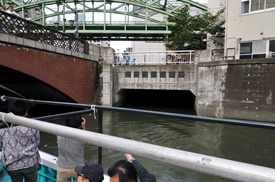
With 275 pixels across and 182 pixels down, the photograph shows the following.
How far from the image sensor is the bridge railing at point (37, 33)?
8039 mm

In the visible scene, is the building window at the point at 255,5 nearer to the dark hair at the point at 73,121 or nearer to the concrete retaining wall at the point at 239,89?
the concrete retaining wall at the point at 239,89

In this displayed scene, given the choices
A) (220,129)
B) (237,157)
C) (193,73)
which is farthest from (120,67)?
(237,157)

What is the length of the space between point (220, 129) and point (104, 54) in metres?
9.79

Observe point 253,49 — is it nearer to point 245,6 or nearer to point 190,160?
point 245,6

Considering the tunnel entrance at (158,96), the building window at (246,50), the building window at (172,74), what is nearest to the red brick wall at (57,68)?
the building window at (172,74)

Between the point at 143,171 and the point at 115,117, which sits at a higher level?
the point at 143,171

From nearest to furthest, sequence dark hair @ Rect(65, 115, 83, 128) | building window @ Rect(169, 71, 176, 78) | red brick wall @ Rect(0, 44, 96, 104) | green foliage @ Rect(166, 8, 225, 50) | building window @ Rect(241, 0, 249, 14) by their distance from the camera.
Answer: dark hair @ Rect(65, 115, 83, 128) < red brick wall @ Rect(0, 44, 96, 104) < building window @ Rect(241, 0, 249, 14) < building window @ Rect(169, 71, 176, 78) < green foliage @ Rect(166, 8, 225, 50)

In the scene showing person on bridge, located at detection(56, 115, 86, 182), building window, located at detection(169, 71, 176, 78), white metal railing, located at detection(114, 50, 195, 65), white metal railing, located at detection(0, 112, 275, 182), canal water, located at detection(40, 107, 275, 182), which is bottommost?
canal water, located at detection(40, 107, 275, 182)

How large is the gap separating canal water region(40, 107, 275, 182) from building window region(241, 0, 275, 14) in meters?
8.16

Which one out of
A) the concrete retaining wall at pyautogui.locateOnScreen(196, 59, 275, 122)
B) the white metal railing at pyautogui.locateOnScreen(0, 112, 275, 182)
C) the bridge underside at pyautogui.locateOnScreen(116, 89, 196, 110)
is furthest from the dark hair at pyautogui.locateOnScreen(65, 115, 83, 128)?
the bridge underside at pyautogui.locateOnScreen(116, 89, 196, 110)

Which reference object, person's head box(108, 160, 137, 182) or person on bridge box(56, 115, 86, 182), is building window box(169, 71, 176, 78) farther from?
person's head box(108, 160, 137, 182)

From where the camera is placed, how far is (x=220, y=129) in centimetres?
1000

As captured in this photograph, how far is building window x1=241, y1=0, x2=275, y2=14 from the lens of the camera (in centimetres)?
1238

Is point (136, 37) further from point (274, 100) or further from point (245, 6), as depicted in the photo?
point (274, 100)
